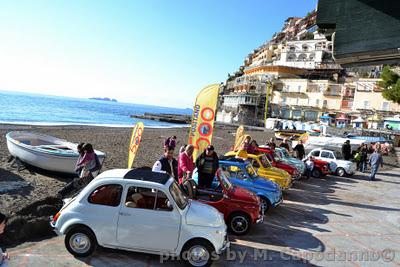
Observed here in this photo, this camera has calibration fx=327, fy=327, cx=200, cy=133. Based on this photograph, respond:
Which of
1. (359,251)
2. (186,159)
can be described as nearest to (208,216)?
(186,159)

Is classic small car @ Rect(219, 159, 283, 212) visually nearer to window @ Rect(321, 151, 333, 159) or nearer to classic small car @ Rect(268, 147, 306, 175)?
classic small car @ Rect(268, 147, 306, 175)

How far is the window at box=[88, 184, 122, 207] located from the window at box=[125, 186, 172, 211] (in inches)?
8.5

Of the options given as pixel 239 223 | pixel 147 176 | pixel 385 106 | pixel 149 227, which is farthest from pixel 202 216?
pixel 385 106

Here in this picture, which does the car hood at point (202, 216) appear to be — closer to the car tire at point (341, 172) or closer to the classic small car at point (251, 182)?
the classic small car at point (251, 182)

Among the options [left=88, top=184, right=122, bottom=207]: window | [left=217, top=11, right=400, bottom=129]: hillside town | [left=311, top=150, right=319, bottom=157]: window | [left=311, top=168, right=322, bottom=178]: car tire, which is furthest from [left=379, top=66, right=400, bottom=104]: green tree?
[left=88, top=184, right=122, bottom=207]: window

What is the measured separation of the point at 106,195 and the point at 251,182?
5126 millimetres

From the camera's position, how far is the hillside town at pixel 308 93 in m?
54.2

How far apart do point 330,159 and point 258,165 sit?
872 cm

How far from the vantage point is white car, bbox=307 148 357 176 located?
61.7 ft

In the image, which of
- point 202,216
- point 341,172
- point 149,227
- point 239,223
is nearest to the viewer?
point 149,227

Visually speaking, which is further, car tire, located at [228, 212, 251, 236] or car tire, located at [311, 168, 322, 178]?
car tire, located at [311, 168, 322, 178]

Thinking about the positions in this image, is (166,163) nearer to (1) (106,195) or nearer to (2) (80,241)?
(1) (106,195)

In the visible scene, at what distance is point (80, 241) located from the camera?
20.0 ft

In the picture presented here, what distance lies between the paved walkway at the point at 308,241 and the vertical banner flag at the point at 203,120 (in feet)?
12.3
